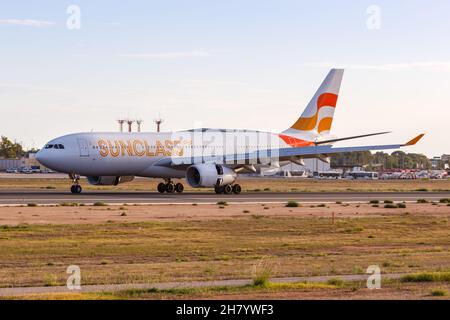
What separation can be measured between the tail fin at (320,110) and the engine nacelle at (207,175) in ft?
42.9

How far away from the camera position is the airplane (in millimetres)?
65375

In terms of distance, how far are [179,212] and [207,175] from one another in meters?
17.5

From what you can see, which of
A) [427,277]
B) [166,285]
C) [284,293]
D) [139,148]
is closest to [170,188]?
[139,148]

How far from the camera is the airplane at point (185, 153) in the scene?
214ft

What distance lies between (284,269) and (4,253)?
9709mm

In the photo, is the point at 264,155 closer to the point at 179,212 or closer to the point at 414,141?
the point at 414,141

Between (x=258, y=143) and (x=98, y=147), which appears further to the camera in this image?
(x=258, y=143)

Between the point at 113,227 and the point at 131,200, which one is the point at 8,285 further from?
the point at 131,200

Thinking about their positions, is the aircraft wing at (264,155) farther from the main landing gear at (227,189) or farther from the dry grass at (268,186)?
the dry grass at (268,186)

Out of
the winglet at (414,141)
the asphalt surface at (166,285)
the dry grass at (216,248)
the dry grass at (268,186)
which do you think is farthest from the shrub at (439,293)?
the dry grass at (268,186)

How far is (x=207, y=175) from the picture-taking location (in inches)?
2616
